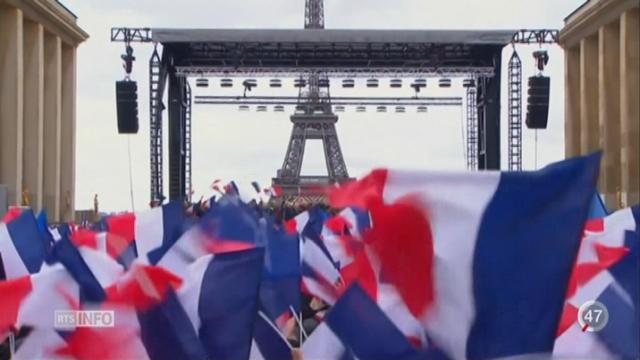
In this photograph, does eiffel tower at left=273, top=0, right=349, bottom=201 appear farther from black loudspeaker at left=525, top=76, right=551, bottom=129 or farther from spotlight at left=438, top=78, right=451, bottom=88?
Answer: black loudspeaker at left=525, top=76, right=551, bottom=129

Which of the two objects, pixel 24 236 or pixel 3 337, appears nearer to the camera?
pixel 3 337

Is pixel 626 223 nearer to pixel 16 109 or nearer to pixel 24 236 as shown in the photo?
pixel 24 236

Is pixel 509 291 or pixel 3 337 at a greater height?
pixel 509 291

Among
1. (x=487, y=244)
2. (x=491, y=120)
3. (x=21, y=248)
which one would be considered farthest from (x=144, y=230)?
(x=491, y=120)

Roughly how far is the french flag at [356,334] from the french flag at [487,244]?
50 cm

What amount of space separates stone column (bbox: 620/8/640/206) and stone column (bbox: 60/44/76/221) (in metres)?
27.3

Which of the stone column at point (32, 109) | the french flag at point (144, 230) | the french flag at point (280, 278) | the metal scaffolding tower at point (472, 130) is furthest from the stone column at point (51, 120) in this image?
the french flag at point (280, 278)

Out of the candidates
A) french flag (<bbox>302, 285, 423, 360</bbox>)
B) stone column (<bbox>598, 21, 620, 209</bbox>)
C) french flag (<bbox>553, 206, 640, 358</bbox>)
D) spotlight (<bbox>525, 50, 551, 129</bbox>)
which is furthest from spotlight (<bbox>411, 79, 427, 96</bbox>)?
french flag (<bbox>302, 285, 423, 360</bbox>)

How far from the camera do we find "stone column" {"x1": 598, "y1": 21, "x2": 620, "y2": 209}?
38906 mm

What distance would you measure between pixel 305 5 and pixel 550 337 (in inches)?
2570

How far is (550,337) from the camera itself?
5316 mm

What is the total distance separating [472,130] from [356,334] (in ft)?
112

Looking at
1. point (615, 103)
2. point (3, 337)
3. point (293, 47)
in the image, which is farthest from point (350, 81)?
point (3, 337)

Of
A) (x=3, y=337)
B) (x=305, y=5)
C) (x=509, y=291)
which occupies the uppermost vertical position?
(x=305, y=5)
